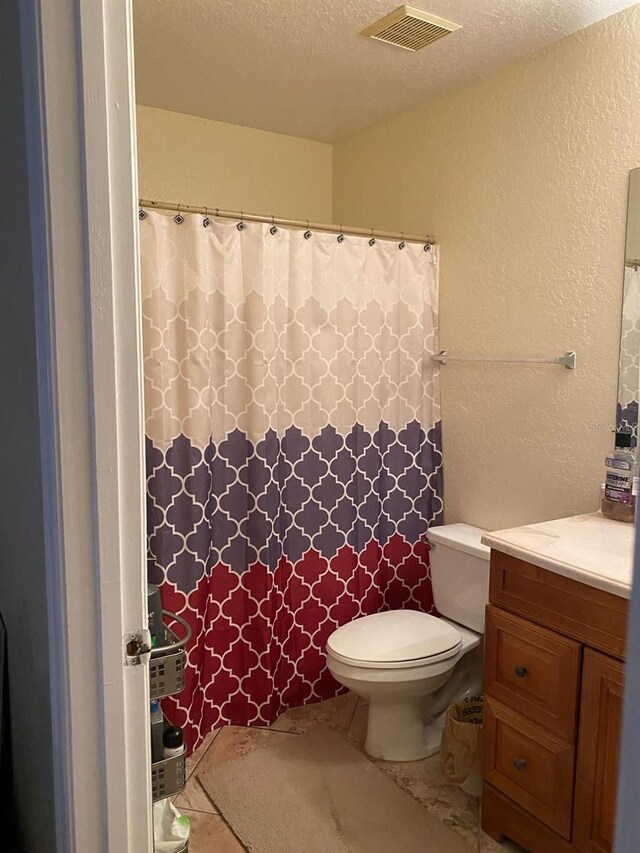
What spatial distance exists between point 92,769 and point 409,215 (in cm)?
235

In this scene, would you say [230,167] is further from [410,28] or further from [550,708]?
[550,708]

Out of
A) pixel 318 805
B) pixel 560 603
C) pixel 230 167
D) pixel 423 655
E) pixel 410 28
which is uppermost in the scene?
pixel 410 28

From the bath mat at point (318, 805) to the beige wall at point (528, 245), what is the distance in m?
0.99

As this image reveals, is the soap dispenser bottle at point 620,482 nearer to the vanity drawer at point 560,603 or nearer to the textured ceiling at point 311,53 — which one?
the vanity drawer at point 560,603

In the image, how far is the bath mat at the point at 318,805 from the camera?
1922mm

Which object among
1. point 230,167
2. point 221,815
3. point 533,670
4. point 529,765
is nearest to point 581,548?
point 533,670

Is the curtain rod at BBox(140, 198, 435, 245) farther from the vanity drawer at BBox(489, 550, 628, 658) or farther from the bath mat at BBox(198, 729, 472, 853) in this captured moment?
the bath mat at BBox(198, 729, 472, 853)

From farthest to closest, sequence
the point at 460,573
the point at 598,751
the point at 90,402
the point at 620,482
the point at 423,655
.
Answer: the point at 460,573
the point at 423,655
the point at 620,482
the point at 598,751
the point at 90,402

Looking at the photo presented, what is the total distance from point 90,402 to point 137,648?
39cm

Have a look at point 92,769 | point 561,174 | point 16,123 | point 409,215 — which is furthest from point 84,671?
point 409,215

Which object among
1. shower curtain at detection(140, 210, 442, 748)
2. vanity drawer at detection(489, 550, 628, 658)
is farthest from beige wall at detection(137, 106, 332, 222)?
vanity drawer at detection(489, 550, 628, 658)

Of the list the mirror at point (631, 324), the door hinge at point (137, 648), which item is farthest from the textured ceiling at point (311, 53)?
the door hinge at point (137, 648)

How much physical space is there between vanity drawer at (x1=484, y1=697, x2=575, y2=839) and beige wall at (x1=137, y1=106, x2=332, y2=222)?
87.1 inches

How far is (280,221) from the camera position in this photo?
234 centimetres
